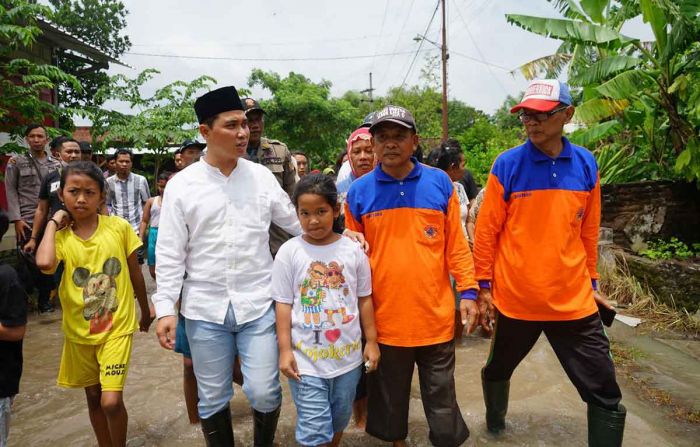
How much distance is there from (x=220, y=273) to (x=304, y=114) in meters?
22.2

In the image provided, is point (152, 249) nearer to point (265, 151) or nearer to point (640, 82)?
point (265, 151)

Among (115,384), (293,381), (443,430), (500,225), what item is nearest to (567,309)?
(500,225)

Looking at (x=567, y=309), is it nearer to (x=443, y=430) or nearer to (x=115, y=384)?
(x=443, y=430)

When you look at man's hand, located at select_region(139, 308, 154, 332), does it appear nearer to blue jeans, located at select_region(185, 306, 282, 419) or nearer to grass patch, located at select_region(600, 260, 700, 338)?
blue jeans, located at select_region(185, 306, 282, 419)

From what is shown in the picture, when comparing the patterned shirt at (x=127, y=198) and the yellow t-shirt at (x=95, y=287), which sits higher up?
the patterned shirt at (x=127, y=198)

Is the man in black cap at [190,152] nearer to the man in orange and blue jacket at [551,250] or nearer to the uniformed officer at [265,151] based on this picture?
the uniformed officer at [265,151]

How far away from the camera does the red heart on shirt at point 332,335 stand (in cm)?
256

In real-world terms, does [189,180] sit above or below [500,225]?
above

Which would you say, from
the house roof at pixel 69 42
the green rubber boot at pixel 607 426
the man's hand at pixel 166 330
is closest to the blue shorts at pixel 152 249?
the man's hand at pixel 166 330

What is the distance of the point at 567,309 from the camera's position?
8.97 ft

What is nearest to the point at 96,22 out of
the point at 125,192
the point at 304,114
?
the point at 304,114

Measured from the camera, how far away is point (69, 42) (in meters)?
13.1

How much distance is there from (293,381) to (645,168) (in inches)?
327

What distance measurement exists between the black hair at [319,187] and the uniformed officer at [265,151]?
1388 mm
